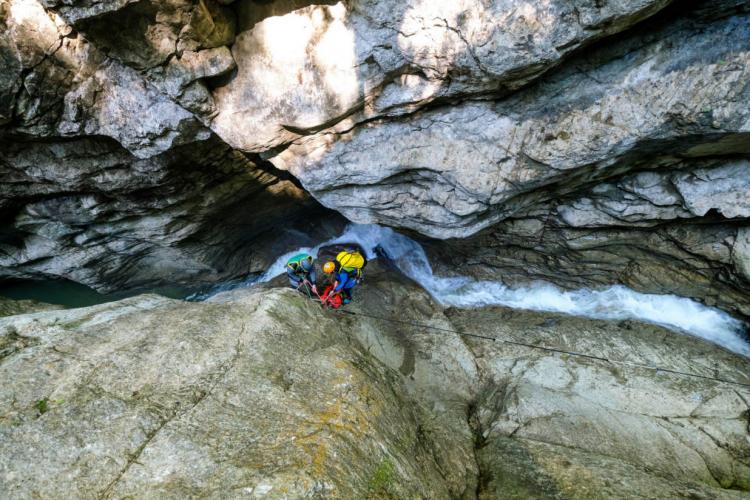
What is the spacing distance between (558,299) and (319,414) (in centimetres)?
766

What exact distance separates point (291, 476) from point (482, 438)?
12.0ft

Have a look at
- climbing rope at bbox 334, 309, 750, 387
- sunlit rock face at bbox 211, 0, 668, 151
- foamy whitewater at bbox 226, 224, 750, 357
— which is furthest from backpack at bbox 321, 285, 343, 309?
sunlit rock face at bbox 211, 0, 668, 151

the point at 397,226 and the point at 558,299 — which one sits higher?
the point at 397,226

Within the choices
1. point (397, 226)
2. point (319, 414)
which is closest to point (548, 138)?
point (397, 226)

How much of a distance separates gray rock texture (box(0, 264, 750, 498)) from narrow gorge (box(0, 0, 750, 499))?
33 millimetres

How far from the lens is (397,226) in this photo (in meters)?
8.60

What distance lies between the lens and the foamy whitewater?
789cm

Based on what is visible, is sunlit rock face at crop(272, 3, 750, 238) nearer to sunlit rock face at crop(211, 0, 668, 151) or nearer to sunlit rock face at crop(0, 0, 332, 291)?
sunlit rock face at crop(211, 0, 668, 151)

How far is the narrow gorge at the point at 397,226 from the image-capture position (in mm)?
3947

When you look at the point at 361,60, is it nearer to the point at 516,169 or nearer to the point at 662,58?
the point at 516,169

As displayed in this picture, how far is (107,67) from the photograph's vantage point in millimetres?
6184

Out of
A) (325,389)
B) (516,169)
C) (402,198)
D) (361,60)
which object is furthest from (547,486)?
(361,60)

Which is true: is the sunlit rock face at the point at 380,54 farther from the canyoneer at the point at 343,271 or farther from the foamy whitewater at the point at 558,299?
the foamy whitewater at the point at 558,299

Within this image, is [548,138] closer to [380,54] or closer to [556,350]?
[380,54]
